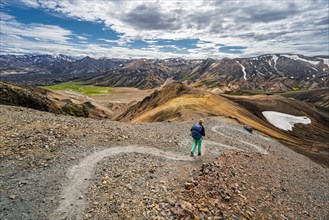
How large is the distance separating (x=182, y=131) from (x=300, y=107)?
433 ft

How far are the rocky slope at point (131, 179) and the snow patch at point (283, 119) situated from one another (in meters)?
79.5

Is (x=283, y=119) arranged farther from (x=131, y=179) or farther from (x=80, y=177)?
(x=80, y=177)

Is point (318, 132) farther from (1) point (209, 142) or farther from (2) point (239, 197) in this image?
(2) point (239, 197)

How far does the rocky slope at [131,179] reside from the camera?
1377 centimetres

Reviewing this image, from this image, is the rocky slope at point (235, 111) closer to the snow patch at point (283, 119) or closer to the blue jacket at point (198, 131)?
the snow patch at point (283, 119)

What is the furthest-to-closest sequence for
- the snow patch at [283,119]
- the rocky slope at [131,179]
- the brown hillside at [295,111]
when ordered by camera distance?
the snow patch at [283,119], the brown hillside at [295,111], the rocky slope at [131,179]

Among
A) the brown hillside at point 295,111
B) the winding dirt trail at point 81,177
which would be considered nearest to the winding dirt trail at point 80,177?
the winding dirt trail at point 81,177

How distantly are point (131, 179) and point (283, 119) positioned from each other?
4461 inches

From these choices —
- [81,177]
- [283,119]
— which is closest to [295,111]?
[283,119]

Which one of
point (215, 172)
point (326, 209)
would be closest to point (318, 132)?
point (326, 209)

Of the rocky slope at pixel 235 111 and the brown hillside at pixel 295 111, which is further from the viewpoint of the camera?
the brown hillside at pixel 295 111

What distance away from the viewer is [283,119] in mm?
114625

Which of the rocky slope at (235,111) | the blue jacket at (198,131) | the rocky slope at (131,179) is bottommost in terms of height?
the rocky slope at (235,111)

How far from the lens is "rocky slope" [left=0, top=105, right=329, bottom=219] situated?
1377 centimetres
